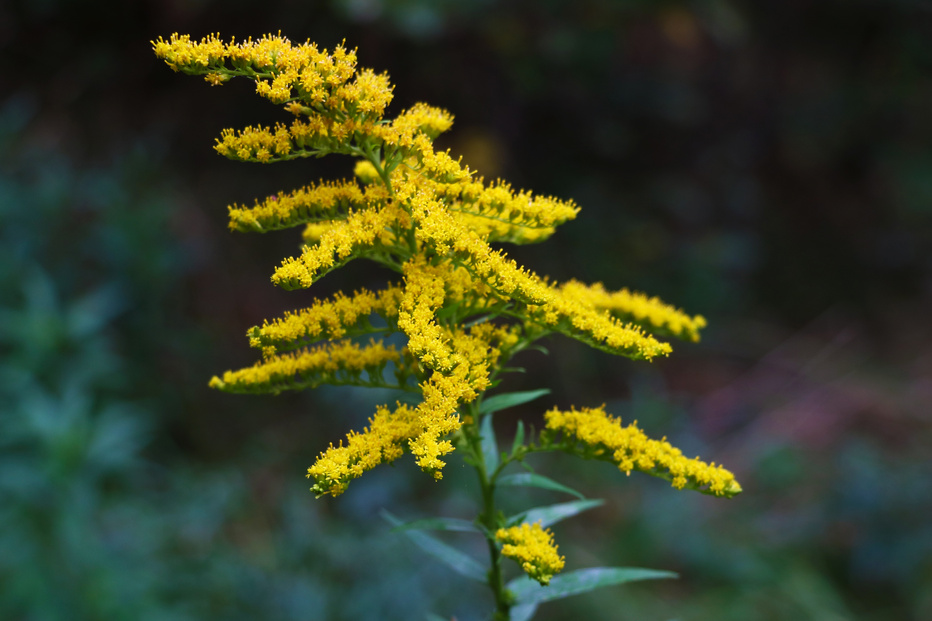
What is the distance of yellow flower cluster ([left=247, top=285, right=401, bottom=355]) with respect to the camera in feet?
6.34

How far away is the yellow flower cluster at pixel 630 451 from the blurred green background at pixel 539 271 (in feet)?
7.63

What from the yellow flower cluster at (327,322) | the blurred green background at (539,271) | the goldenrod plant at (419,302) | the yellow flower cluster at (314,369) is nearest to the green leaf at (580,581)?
the goldenrod plant at (419,302)

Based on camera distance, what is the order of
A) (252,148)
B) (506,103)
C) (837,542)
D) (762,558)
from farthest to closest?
(506,103) → (837,542) → (762,558) → (252,148)

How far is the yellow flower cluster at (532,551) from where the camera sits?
174cm

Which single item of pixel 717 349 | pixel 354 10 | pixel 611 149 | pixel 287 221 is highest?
pixel 611 149

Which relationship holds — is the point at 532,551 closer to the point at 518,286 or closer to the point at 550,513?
the point at 550,513

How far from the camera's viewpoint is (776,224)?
371 inches

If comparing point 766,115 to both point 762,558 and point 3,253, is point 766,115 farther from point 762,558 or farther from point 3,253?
point 3,253

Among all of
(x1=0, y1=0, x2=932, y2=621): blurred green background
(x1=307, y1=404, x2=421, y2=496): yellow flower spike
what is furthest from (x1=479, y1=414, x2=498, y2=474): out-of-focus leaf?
(x1=0, y1=0, x2=932, y2=621): blurred green background

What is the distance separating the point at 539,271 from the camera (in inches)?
305

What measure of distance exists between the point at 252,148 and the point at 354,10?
427 centimetres

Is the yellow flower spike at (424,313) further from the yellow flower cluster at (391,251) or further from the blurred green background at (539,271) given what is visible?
the blurred green background at (539,271)

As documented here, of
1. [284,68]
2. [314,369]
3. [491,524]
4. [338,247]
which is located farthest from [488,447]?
[284,68]

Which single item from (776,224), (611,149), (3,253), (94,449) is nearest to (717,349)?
(776,224)
